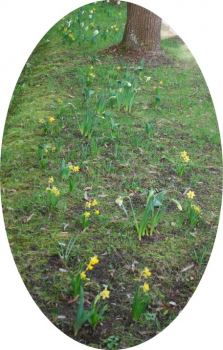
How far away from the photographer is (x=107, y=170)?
3.48 metres

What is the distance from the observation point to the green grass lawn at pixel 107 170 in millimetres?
2707

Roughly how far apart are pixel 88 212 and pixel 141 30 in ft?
6.11

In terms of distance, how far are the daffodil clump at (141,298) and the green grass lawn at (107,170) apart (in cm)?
4

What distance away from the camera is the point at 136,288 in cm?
273

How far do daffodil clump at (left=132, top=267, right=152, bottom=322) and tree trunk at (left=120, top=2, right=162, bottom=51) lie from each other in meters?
2.14

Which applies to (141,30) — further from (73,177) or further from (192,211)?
(192,211)

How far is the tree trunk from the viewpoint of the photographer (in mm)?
3559

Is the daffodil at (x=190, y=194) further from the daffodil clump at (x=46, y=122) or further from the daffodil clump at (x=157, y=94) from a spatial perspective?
the daffodil clump at (x=46, y=122)

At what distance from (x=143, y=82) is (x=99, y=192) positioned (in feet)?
4.29

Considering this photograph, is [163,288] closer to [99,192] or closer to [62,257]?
[62,257]

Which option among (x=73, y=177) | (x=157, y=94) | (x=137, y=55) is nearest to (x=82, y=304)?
(x=73, y=177)

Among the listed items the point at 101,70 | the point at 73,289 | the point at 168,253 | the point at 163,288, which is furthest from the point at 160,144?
the point at 73,289

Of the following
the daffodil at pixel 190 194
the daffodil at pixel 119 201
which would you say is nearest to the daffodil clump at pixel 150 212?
the daffodil at pixel 119 201

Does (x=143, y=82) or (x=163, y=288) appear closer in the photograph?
(x=163, y=288)
